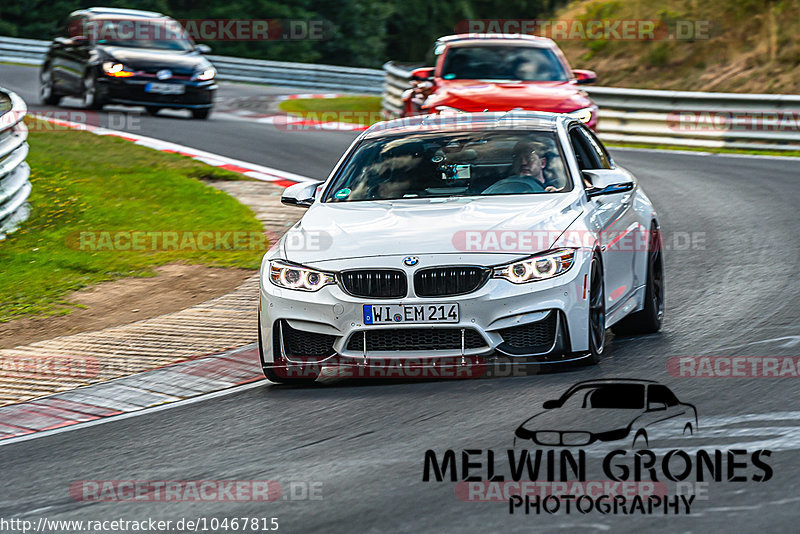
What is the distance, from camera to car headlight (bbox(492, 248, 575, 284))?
7160 mm

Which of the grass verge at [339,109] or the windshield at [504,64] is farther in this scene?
the grass verge at [339,109]

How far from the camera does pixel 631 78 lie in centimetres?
3092

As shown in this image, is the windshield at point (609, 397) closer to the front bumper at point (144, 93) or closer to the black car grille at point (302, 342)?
the black car grille at point (302, 342)

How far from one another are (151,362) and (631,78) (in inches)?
946

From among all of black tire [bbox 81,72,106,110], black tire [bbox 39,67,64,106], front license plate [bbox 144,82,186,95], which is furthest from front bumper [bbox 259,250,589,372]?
black tire [bbox 39,67,64,106]

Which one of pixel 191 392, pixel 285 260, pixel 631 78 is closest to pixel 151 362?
pixel 191 392

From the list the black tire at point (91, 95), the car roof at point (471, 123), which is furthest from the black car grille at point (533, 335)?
the black tire at point (91, 95)

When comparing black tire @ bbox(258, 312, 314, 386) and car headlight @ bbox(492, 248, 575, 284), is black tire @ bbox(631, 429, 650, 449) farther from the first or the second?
black tire @ bbox(258, 312, 314, 386)

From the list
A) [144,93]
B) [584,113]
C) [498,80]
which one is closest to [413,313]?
[584,113]

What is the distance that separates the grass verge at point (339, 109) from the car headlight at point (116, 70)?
464 centimetres

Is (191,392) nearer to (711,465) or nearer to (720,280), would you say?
(711,465)

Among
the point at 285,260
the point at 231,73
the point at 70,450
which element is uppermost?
the point at 285,260

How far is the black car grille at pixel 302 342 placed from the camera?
738cm

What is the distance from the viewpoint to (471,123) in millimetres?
8844
